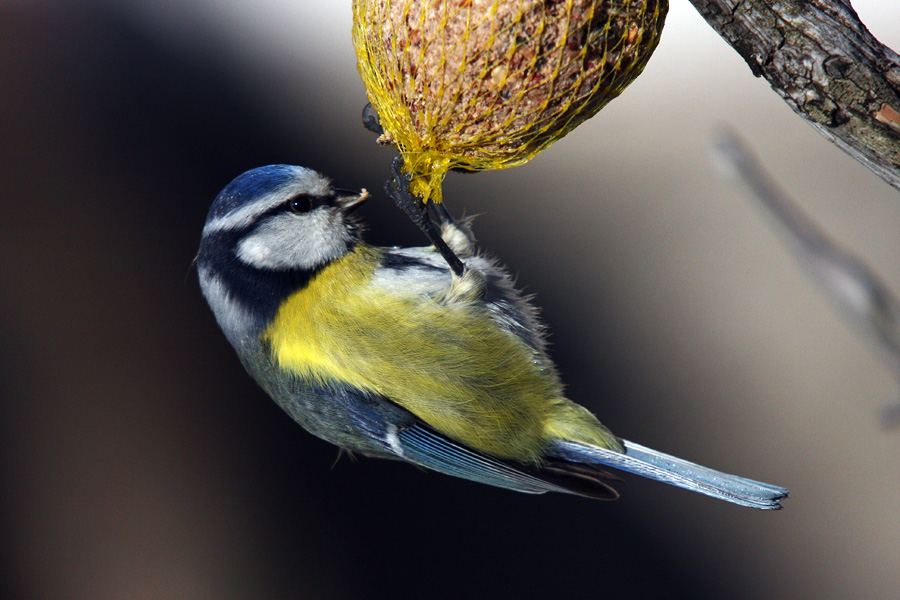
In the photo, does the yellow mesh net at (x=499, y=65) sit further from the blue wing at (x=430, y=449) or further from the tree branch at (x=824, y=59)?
the blue wing at (x=430, y=449)

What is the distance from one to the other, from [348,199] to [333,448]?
1.40m

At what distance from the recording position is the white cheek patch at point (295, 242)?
1447 millimetres

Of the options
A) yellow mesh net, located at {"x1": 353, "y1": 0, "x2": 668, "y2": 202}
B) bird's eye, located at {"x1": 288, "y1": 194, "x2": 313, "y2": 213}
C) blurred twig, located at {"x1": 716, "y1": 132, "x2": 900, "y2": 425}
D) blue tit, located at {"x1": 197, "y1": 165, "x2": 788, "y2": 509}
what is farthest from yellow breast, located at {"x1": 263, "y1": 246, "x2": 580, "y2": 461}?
blurred twig, located at {"x1": 716, "y1": 132, "x2": 900, "y2": 425}

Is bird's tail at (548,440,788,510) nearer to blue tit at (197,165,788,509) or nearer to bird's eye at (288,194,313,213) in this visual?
blue tit at (197,165,788,509)

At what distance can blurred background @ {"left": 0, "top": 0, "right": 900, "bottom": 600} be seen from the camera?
241 centimetres

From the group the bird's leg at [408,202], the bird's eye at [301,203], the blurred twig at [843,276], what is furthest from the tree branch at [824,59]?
the bird's eye at [301,203]

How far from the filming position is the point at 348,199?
1472 millimetres

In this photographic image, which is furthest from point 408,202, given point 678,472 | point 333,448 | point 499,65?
point 333,448

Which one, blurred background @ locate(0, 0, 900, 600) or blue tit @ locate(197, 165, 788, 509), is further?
blurred background @ locate(0, 0, 900, 600)

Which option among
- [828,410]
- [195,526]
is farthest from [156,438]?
[828,410]

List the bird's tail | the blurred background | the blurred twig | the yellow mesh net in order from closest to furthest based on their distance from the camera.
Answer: the blurred twig < the yellow mesh net < the bird's tail < the blurred background

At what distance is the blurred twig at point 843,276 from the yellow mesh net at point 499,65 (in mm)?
232

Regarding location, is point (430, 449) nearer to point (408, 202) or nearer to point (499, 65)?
point (408, 202)

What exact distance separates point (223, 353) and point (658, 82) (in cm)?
268
